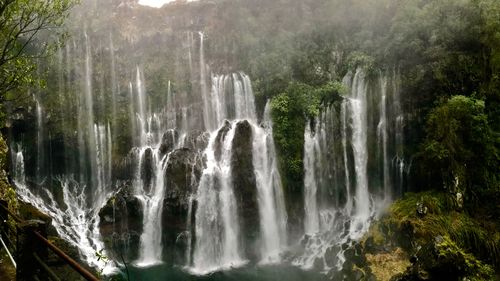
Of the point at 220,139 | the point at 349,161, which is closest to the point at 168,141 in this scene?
the point at 220,139

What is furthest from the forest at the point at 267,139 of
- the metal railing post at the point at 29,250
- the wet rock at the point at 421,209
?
the metal railing post at the point at 29,250

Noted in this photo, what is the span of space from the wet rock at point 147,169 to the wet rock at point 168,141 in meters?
0.69

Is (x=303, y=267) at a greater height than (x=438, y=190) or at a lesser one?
lesser

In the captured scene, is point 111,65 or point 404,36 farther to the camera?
point 111,65

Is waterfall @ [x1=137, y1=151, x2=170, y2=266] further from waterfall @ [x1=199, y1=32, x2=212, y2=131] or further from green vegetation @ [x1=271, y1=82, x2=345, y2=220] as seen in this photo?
green vegetation @ [x1=271, y1=82, x2=345, y2=220]

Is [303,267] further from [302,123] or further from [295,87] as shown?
[295,87]

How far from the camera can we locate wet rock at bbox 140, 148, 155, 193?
20.7 meters

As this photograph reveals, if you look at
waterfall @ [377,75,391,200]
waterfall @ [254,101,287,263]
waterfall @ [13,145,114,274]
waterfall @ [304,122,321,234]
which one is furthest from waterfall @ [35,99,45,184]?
waterfall @ [377,75,391,200]

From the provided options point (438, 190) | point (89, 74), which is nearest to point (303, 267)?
point (438, 190)

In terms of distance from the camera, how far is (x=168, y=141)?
2178 cm

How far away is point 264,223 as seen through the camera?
19.7 meters

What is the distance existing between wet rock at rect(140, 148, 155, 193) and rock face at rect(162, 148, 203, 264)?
1.38 meters

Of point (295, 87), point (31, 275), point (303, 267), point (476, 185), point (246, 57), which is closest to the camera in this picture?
point (31, 275)

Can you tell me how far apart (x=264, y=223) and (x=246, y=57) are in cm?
1033
